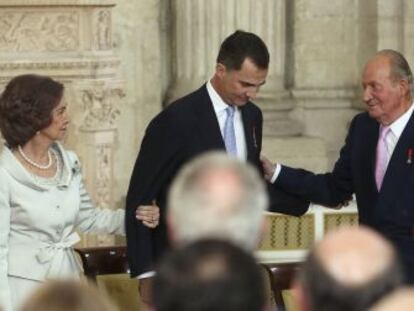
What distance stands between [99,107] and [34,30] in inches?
19.8

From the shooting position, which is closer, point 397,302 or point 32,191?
point 397,302

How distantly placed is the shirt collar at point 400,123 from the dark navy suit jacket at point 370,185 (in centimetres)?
2

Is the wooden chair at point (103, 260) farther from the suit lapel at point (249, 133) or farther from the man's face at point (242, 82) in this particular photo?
the man's face at point (242, 82)

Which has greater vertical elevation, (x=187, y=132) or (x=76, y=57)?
(x=76, y=57)

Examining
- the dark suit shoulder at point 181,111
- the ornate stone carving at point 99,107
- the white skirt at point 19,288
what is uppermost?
the dark suit shoulder at point 181,111

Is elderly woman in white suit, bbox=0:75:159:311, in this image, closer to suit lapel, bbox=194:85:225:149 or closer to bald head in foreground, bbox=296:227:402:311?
suit lapel, bbox=194:85:225:149

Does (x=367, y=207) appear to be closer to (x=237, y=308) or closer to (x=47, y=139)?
(x=47, y=139)

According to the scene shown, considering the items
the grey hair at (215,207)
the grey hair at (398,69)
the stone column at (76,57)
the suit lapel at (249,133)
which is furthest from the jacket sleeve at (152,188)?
the grey hair at (215,207)

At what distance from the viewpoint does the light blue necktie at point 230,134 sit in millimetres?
7004

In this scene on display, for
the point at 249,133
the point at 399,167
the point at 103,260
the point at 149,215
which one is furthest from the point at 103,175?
the point at 399,167

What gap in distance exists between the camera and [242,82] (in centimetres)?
684

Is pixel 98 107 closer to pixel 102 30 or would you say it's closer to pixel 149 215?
pixel 102 30

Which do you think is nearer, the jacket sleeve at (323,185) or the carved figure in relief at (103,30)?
the jacket sleeve at (323,185)

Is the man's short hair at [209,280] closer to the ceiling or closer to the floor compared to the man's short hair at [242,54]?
closer to the floor
